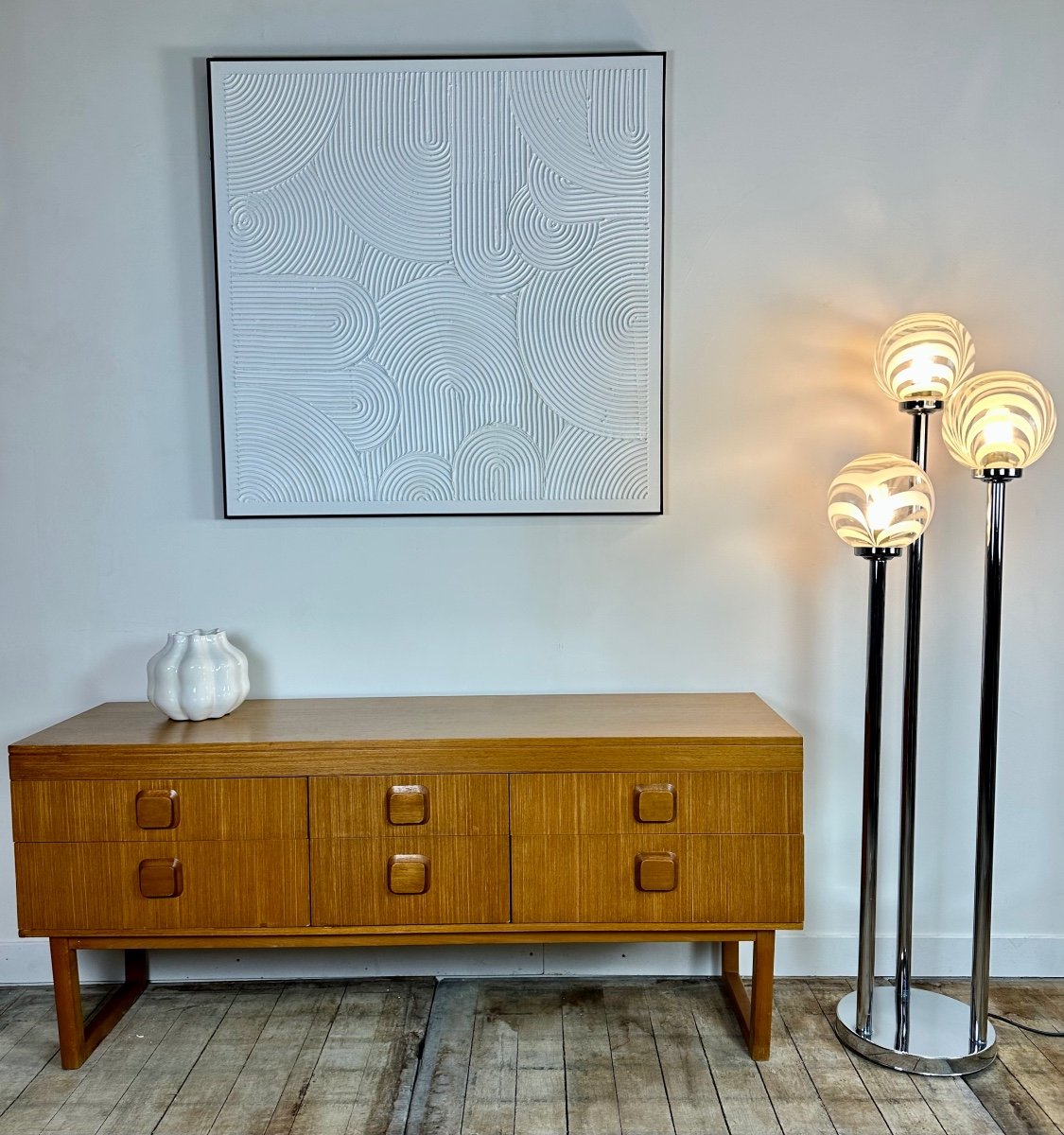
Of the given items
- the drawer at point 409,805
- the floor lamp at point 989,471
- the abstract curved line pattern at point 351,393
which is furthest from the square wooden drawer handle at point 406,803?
the floor lamp at point 989,471

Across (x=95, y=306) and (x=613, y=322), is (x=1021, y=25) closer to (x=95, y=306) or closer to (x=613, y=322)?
(x=613, y=322)

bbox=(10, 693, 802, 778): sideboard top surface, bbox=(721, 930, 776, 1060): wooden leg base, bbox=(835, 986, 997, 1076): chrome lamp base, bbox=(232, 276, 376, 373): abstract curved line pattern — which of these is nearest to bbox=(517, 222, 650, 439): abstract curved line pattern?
bbox=(232, 276, 376, 373): abstract curved line pattern

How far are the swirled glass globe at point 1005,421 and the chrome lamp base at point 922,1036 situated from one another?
1.18m

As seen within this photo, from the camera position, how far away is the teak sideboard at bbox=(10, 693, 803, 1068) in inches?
74.6

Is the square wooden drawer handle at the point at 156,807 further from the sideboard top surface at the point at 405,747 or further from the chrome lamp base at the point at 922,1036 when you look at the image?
the chrome lamp base at the point at 922,1036

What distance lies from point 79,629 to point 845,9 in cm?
232

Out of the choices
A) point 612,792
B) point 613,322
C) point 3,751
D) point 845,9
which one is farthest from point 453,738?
point 845,9

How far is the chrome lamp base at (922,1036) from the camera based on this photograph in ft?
6.25

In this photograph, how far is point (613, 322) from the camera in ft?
7.25

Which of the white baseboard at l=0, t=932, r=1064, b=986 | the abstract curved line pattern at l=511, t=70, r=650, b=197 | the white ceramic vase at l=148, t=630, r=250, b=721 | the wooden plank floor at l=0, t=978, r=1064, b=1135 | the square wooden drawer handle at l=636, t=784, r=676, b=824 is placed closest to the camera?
the wooden plank floor at l=0, t=978, r=1064, b=1135

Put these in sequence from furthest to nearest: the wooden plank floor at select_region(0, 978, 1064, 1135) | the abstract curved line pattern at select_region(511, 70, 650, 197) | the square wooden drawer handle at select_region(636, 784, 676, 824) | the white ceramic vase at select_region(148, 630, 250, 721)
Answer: the abstract curved line pattern at select_region(511, 70, 650, 197) → the white ceramic vase at select_region(148, 630, 250, 721) → the square wooden drawer handle at select_region(636, 784, 676, 824) → the wooden plank floor at select_region(0, 978, 1064, 1135)

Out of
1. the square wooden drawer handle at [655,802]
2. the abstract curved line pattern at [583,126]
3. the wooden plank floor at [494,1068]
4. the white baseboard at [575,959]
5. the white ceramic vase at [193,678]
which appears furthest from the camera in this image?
the white baseboard at [575,959]

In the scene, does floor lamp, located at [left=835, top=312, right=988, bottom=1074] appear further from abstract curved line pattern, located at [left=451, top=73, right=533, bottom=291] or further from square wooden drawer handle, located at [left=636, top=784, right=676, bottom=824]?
abstract curved line pattern, located at [left=451, top=73, right=533, bottom=291]

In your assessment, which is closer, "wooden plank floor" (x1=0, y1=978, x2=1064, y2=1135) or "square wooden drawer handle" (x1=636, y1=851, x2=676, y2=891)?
"wooden plank floor" (x1=0, y1=978, x2=1064, y2=1135)
